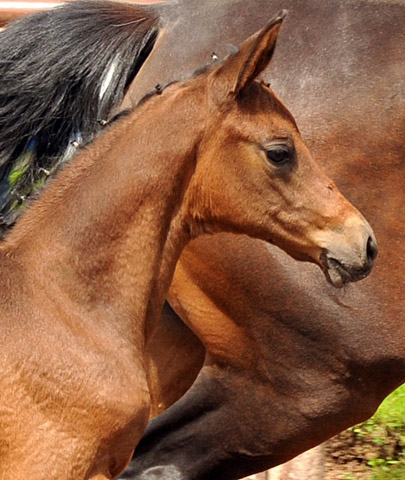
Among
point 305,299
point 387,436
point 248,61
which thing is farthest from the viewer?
point 387,436

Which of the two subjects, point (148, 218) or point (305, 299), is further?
point (305, 299)

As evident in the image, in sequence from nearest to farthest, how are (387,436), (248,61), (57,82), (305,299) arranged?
(248,61) < (305,299) < (57,82) < (387,436)

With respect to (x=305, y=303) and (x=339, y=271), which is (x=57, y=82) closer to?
(x=305, y=303)

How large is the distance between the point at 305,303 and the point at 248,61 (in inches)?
33.3

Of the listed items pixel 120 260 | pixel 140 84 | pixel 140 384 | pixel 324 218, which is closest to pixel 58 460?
pixel 140 384

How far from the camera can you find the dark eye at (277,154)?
4023 millimetres

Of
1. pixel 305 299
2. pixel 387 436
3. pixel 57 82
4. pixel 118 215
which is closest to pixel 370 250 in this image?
pixel 305 299

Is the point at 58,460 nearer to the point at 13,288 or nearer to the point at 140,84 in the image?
the point at 13,288

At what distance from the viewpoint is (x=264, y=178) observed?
13.3ft

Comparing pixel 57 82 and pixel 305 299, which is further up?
pixel 57 82

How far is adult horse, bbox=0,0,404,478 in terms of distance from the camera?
14.7ft

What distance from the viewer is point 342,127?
4.54 m

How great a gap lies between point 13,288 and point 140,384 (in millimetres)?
405

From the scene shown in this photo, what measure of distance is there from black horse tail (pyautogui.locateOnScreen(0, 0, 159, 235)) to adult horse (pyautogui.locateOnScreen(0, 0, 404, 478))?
0.21ft
